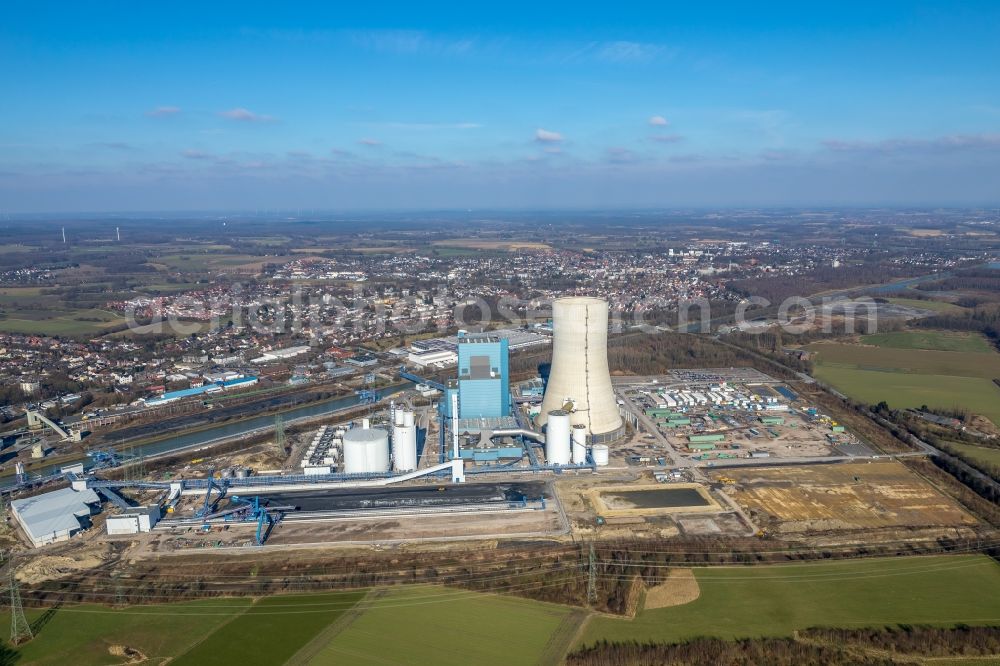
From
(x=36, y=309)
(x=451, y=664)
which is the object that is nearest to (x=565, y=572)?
(x=451, y=664)

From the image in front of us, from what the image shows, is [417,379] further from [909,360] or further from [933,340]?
[933,340]

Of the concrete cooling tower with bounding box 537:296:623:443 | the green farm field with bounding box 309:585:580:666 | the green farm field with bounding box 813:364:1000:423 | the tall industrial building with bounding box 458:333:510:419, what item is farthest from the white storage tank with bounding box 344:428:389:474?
the green farm field with bounding box 813:364:1000:423

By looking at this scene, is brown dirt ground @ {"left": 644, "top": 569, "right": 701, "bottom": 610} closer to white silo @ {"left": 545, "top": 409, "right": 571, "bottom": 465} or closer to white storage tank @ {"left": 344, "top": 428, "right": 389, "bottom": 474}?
white silo @ {"left": 545, "top": 409, "right": 571, "bottom": 465}

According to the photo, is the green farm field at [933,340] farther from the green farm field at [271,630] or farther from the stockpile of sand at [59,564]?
the stockpile of sand at [59,564]

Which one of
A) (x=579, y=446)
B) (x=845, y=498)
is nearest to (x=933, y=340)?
(x=845, y=498)


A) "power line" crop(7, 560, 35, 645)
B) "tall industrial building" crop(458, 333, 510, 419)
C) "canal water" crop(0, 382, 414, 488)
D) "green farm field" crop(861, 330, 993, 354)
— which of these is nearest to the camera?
"power line" crop(7, 560, 35, 645)

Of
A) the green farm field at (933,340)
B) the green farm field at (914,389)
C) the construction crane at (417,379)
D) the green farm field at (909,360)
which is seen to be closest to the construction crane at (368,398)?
the construction crane at (417,379)
